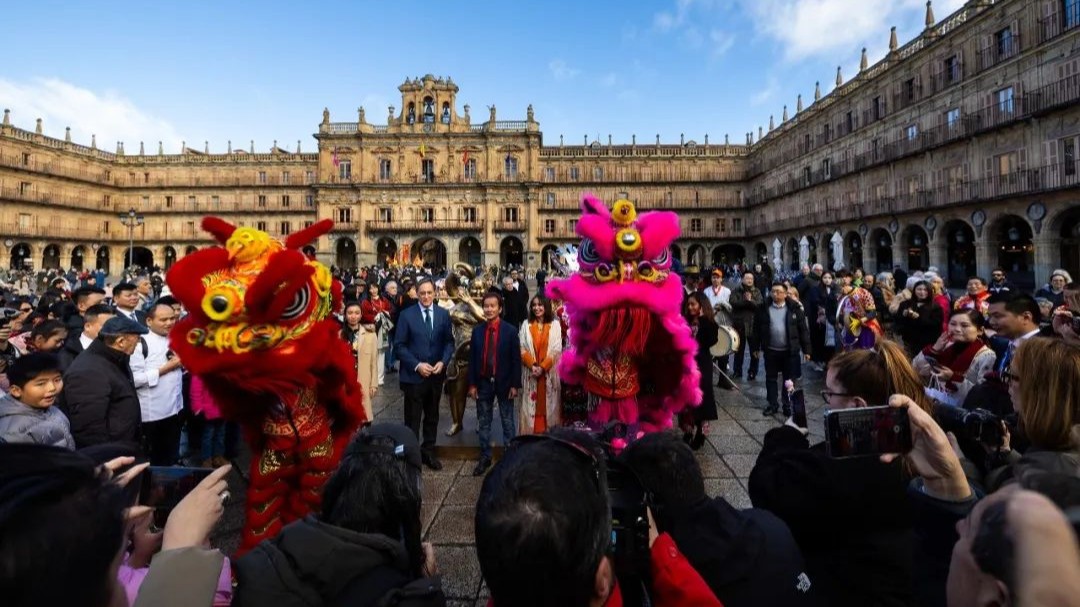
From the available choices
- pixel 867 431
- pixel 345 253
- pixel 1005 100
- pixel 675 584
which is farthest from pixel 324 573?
pixel 345 253

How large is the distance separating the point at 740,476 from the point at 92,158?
59.2 meters

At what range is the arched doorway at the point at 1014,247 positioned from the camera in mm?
22408

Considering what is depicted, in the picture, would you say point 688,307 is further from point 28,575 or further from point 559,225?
point 559,225

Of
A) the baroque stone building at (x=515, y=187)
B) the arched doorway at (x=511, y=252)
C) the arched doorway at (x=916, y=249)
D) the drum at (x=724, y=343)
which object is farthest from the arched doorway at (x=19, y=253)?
the arched doorway at (x=916, y=249)

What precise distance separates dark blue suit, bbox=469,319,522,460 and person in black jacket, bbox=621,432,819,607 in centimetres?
325

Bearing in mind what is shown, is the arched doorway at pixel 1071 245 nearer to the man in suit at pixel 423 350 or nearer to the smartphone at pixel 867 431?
the man in suit at pixel 423 350

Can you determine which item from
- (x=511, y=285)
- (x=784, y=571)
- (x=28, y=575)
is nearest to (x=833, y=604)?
(x=784, y=571)

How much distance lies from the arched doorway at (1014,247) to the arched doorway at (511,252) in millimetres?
30217

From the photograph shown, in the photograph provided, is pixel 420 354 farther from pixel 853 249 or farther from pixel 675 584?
pixel 853 249

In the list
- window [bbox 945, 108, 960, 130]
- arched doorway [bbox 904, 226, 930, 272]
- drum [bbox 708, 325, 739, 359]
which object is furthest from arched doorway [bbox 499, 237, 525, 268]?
drum [bbox 708, 325, 739, 359]

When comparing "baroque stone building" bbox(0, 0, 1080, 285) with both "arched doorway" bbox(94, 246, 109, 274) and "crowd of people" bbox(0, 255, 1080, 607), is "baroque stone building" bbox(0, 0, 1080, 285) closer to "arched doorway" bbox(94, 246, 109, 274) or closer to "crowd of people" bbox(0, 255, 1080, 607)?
"arched doorway" bbox(94, 246, 109, 274)

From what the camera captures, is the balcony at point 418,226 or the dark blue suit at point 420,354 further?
the balcony at point 418,226

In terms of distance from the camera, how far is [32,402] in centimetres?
295

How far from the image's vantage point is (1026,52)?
19.8 metres
